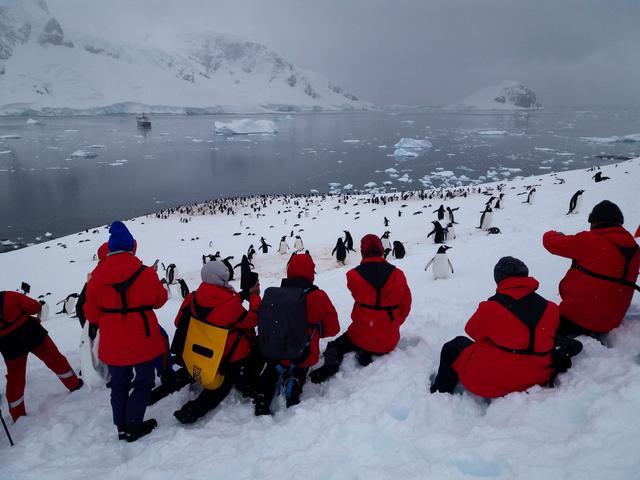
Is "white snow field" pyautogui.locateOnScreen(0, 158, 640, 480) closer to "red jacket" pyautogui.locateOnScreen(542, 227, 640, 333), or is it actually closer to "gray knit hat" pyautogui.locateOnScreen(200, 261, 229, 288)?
"red jacket" pyautogui.locateOnScreen(542, 227, 640, 333)

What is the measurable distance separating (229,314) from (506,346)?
1.81 metres

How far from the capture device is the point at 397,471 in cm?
192

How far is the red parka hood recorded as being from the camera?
7.36 feet

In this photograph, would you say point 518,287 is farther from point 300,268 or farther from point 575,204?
point 575,204

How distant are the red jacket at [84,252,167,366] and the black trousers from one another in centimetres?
200

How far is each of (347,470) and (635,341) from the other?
2279 millimetres

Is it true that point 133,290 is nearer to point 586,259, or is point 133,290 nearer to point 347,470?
point 347,470

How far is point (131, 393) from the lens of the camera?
8.65 feet

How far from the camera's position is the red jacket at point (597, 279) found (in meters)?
2.67

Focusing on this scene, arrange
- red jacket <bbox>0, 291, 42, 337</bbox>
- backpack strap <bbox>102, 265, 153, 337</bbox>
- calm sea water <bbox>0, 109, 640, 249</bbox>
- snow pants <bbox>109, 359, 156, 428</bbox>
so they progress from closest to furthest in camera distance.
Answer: backpack strap <bbox>102, 265, 153, 337</bbox> → snow pants <bbox>109, 359, 156, 428</bbox> → red jacket <bbox>0, 291, 42, 337</bbox> → calm sea water <bbox>0, 109, 640, 249</bbox>

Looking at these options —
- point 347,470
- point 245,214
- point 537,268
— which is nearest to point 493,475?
point 347,470

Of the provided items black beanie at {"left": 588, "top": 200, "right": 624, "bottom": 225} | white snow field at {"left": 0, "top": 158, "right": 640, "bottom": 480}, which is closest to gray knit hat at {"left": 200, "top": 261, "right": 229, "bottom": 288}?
white snow field at {"left": 0, "top": 158, "right": 640, "bottom": 480}

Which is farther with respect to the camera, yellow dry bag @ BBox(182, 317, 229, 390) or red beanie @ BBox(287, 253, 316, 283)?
red beanie @ BBox(287, 253, 316, 283)

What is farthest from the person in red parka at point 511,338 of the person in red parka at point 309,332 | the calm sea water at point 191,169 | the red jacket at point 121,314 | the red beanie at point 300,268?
the calm sea water at point 191,169
